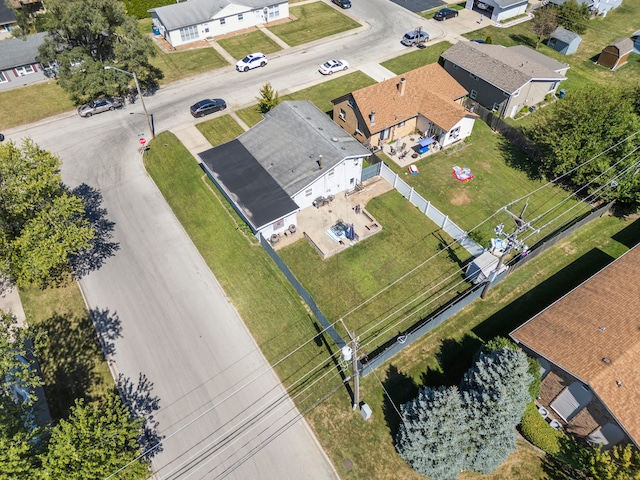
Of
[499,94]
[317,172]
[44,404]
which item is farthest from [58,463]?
[499,94]

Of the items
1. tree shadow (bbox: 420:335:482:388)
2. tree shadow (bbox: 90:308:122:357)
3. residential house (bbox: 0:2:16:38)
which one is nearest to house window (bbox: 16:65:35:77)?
residential house (bbox: 0:2:16:38)

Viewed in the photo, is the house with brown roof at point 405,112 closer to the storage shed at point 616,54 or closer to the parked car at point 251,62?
the parked car at point 251,62

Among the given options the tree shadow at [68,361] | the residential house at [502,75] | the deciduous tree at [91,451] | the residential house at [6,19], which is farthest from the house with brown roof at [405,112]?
the residential house at [6,19]

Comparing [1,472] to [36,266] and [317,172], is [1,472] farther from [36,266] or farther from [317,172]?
[317,172]

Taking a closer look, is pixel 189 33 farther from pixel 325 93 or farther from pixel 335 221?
pixel 335 221

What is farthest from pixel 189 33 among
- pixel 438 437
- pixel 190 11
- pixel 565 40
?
pixel 438 437
